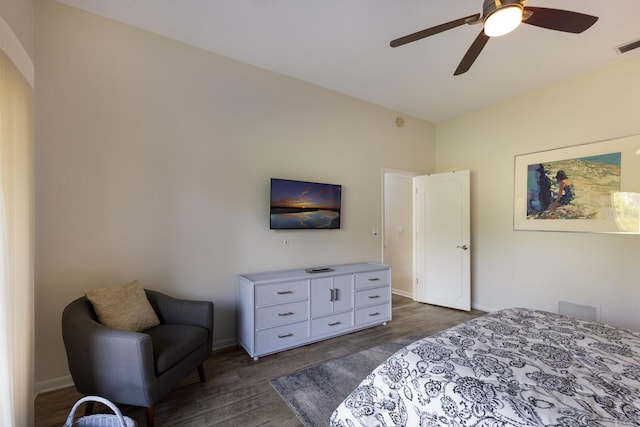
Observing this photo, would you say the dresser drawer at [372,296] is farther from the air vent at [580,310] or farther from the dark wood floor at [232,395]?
the air vent at [580,310]

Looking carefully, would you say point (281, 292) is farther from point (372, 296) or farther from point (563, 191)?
point (563, 191)

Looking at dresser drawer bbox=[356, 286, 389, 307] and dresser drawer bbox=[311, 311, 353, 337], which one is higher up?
dresser drawer bbox=[356, 286, 389, 307]

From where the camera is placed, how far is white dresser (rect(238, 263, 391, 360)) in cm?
275

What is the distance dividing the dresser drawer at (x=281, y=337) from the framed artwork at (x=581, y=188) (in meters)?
3.21

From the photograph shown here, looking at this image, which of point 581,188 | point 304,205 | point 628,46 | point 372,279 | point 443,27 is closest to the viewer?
point 443,27

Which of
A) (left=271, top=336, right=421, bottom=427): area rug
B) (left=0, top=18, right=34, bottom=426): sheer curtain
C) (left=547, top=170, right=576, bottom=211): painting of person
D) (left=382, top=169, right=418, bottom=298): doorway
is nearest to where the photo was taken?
(left=0, top=18, right=34, bottom=426): sheer curtain

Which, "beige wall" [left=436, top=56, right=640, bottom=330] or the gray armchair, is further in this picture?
"beige wall" [left=436, top=56, right=640, bottom=330]

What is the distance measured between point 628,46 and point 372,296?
12.0 feet

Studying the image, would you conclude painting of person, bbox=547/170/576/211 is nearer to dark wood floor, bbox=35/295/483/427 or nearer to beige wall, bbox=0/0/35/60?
dark wood floor, bbox=35/295/483/427

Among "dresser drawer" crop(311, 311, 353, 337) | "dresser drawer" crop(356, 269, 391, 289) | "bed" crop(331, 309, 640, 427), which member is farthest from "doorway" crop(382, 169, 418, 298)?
"bed" crop(331, 309, 640, 427)

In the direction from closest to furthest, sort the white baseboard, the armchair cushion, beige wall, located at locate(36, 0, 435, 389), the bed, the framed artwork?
1. the bed
2. the armchair cushion
3. beige wall, located at locate(36, 0, 435, 389)
4. the framed artwork
5. the white baseboard

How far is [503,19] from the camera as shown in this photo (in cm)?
160

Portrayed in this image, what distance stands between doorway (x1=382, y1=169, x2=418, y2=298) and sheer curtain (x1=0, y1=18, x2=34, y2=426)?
4.56 m

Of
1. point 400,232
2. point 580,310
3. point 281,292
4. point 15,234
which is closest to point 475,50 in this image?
point 281,292
